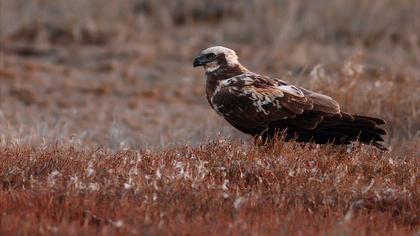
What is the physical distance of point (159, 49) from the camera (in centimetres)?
1847

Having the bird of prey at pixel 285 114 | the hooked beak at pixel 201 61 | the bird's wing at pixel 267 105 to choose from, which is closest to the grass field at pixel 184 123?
the bird of prey at pixel 285 114

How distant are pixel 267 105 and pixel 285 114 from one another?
0.59ft

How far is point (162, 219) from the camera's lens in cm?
625

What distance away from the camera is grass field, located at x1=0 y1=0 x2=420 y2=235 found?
6.48 meters

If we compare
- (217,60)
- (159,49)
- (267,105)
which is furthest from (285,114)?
(159,49)

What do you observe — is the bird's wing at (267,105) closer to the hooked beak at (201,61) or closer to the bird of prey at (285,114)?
the bird of prey at (285,114)

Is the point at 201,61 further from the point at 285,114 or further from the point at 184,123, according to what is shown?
the point at 184,123

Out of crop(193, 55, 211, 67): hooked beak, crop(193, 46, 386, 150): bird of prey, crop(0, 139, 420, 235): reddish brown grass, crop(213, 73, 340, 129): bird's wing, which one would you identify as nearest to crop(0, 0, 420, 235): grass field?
crop(0, 139, 420, 235): reddish brown grass

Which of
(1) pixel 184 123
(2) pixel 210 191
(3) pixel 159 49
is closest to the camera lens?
(2) pixel 210 191

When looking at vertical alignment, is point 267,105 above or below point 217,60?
below

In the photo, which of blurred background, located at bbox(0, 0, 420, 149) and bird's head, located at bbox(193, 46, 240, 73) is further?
blurred background, located at bbox(0, 0, 420, 149)

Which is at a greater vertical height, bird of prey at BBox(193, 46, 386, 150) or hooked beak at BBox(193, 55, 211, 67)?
hooked beak at BBox(193, 55, 211, 67)

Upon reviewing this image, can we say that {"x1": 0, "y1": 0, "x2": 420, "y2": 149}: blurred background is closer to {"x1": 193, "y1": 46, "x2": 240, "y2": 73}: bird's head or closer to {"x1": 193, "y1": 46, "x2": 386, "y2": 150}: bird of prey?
{"x1": 193, "y1": 46, "x2": 240, "y2": 73}: bird's head

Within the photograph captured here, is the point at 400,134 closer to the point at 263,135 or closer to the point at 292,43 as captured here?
the point at 263,135
